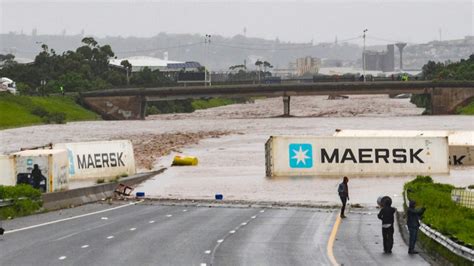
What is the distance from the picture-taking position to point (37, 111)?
14688cm

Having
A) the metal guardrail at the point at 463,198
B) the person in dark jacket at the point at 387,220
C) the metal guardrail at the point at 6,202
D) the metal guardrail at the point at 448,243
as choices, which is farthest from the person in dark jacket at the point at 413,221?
Result: the metal guardrail at the point at 6,202

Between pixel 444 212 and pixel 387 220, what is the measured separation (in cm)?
269

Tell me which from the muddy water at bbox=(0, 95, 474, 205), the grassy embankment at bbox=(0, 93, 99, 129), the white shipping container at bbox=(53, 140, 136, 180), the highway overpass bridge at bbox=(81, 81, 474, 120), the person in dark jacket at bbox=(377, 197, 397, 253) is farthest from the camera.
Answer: the highway overpass bridge at bbox=(81, 81, 474, 120)

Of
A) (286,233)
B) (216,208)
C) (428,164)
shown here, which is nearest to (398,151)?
(428,164)

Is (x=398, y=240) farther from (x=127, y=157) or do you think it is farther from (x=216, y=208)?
(x=127, y=157)

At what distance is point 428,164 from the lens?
62406mm

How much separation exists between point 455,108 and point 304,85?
75.2ft

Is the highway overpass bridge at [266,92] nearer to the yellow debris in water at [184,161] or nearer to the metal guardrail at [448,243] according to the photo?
the yellow debris in water at [184,161]

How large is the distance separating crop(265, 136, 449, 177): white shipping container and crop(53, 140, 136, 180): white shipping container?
29.6 ft

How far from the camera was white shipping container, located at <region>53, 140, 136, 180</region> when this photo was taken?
2384 inches

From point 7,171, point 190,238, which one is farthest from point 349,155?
point 190,238

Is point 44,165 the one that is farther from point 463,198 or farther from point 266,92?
point 266,92

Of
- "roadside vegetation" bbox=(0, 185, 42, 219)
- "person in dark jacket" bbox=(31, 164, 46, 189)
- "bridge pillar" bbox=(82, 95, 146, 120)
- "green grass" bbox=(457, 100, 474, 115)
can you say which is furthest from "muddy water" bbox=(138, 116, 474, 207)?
"bridge pillar" bbox=(82, 95, 146, 120)

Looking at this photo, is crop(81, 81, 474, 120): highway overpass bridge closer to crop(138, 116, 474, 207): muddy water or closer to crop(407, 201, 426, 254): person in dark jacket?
crop(138, 116, 474, 207): muddy water
